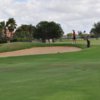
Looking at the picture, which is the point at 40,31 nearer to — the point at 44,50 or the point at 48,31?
the point at 48,31

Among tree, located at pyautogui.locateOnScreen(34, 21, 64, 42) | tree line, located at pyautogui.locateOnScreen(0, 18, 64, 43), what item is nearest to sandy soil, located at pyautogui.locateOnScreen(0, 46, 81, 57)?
tree line, located at pyautogui.locateOnScreen(0, 18, 64, 43)

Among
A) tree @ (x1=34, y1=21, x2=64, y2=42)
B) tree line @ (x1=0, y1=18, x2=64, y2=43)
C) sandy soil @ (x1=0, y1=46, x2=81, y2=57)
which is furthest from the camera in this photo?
tree @ (x1=34, y1=21, x2=64, y2=42)

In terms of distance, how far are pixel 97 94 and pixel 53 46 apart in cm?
3297

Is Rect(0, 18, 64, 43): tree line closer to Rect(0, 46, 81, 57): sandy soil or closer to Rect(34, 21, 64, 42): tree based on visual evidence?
Rect(34, 21, 64, 42): tree

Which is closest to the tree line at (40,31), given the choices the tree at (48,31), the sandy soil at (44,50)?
the tree at (48,31)

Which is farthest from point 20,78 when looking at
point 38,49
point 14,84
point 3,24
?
point 3,24

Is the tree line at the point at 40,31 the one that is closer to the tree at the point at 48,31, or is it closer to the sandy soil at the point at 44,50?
the tree at the point at 48,31

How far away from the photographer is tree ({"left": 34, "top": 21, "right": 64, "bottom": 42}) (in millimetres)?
99812

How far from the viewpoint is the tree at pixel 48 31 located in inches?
3930

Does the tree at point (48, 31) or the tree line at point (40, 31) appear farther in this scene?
the tree at point (48, 31)

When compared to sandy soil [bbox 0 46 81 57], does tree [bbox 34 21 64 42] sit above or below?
above

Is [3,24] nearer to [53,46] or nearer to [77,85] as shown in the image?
[53,46]

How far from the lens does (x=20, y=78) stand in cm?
1473

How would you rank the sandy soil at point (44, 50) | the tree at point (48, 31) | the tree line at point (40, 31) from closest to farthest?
the sandy soil at point (44, 50)
the tree line at point (40, 31)
the tree at point (48, 31)
